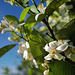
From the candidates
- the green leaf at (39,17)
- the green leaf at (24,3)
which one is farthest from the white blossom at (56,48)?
the green leaf at (24,3)

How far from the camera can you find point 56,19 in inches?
42.8

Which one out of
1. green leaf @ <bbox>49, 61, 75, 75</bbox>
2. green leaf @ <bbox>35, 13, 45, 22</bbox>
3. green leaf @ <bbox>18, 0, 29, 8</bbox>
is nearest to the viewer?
green leaf @ <bbox>49, 61, 75, 75</bbox>

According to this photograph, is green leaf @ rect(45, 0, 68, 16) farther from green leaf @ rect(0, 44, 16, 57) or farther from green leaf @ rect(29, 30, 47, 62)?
green leaf @ rect(0, 44, 16, 57)

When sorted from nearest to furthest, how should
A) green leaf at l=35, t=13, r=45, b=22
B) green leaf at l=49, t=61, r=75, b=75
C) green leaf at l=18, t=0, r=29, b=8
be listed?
1. green leaf at l=49, t=61, r=75, b=75
2. green leaf at l=35, t=13, r=45, b=22
3. green leaf at l=18, t=0, r=29, b=8

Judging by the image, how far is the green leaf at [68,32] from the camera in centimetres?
63

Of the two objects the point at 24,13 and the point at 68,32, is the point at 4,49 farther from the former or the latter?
the point at 68,32

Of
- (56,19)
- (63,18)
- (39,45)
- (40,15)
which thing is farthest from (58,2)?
(56,19)

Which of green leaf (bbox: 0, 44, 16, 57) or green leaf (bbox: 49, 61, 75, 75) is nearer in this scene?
green leaf (bbox: 49, 61, 75, 75)

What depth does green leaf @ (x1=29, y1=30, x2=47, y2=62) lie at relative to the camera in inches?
24.7

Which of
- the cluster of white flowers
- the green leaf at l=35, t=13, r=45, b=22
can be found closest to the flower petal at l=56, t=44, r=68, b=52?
the cluster of white flowers

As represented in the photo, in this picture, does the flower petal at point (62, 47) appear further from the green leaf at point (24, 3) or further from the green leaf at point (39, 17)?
the green leaf at point (24, 3)

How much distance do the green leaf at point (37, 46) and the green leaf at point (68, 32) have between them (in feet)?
0.27

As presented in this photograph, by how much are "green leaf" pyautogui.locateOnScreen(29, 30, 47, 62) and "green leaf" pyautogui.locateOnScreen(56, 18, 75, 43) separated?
8cm

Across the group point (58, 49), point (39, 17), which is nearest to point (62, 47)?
point (58, 49)
